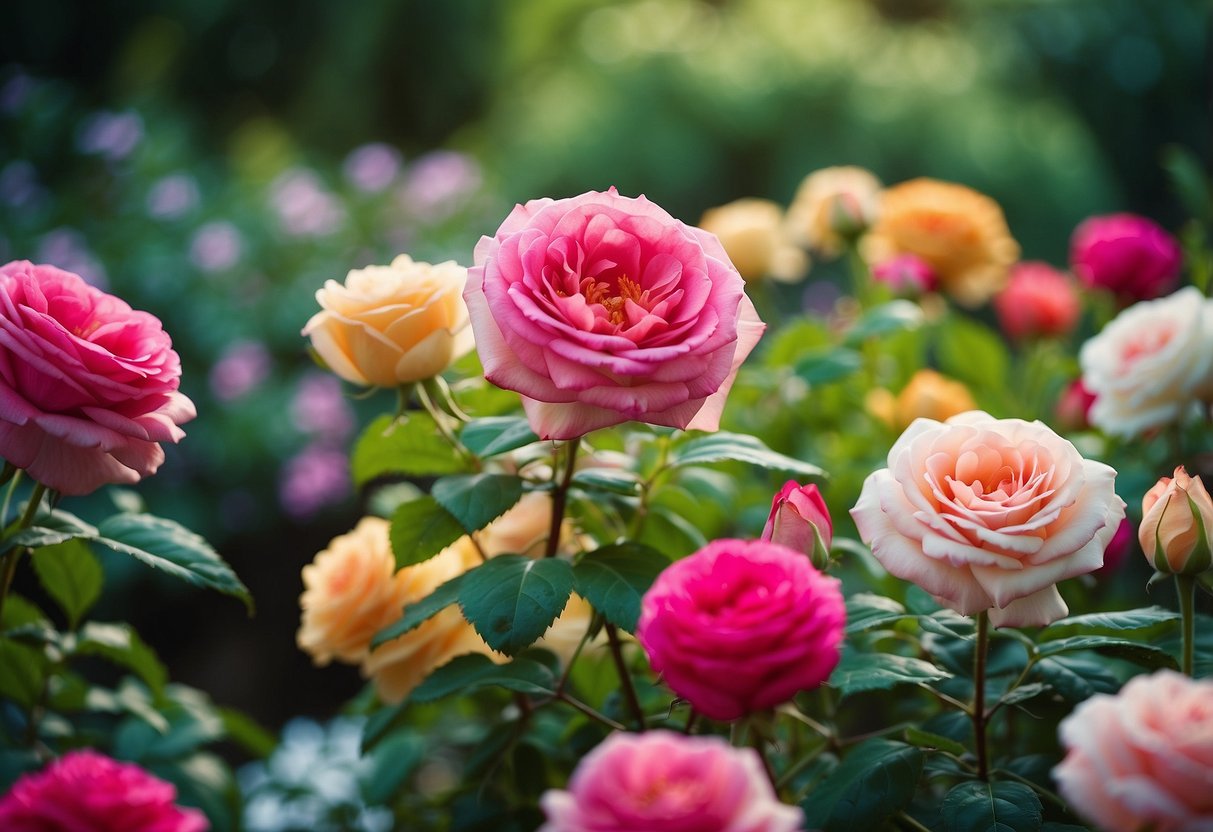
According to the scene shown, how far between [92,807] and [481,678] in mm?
208

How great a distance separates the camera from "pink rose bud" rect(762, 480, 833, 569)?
51cm

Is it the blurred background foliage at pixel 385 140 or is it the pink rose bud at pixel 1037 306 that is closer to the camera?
the pink rose bud at pixel 1037 306

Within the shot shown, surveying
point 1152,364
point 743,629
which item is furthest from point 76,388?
point 1152,364

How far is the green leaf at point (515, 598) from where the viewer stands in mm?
544

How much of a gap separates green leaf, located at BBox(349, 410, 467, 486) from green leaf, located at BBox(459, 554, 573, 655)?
0.09 meters

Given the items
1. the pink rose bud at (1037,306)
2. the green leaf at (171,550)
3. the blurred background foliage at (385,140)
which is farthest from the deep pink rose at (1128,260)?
the blurred background foliage at (385,140)

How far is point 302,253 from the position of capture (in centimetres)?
235

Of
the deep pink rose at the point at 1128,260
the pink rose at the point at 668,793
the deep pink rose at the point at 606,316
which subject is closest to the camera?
the pink rose at the point at 668,793

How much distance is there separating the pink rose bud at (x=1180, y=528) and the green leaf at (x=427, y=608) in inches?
13.6

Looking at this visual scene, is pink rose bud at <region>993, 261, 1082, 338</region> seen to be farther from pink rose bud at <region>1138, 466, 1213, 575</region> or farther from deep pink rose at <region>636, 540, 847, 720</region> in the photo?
deep pink rose at <region>636, 540, 847, 720</region>

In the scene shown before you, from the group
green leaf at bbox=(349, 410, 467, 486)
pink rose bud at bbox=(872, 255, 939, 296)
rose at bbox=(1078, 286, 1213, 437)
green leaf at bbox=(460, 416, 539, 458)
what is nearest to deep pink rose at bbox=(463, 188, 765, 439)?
green leaf at bbox=(460, 416, 539, 458)

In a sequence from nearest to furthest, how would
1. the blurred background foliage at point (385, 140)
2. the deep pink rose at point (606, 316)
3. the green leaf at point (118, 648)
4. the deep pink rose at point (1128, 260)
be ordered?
the deep pink rose at point (606, 316) → the green leaf at point (118, 648) → the deep pink rose at point (1128, 260) → the blurred background foliage at point (385, 140)

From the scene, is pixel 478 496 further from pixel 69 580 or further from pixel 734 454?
pixel 69 580

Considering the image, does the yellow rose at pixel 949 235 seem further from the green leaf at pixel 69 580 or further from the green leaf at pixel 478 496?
the green leaf at pixel 69 580
